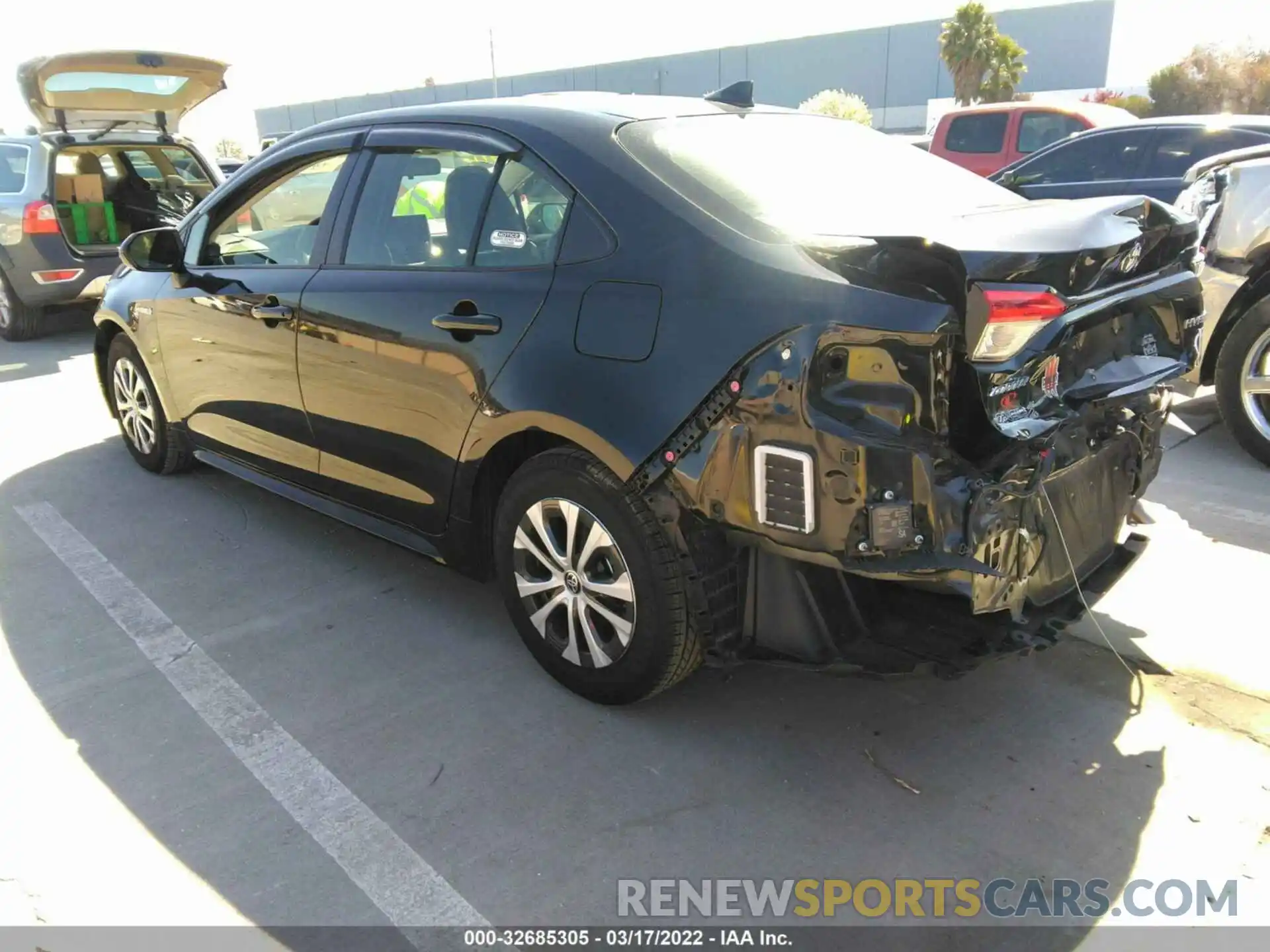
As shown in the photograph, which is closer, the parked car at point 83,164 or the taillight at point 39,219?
the parked car at point 83,164

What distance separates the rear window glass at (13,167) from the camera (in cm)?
852

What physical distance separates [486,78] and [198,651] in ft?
266

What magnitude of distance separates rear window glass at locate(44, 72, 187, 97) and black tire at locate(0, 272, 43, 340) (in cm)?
180

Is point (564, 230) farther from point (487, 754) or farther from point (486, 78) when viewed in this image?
point (486, 78)

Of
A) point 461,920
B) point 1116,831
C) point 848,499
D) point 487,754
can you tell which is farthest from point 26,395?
point 1116,831

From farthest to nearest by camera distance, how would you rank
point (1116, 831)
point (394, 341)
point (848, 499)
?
point (394, 341) < point (1116, 831) < point (848, 499)

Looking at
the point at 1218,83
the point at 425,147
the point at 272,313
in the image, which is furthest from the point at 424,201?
the point at 1218,83

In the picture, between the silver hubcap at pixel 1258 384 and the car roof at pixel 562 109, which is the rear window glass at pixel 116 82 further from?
the silver hubcap at pixel 1258 384

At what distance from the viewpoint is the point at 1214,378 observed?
5.06 meters

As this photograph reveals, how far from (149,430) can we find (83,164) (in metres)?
5.57

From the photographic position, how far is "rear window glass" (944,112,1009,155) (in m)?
11.4

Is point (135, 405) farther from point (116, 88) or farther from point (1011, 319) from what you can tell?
point (116, 88)

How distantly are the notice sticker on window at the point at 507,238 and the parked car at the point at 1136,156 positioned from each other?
5.65m

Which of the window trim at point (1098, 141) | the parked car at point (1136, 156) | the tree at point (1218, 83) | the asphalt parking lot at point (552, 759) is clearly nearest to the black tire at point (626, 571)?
the asphalt parking lot at point (552, 759)
